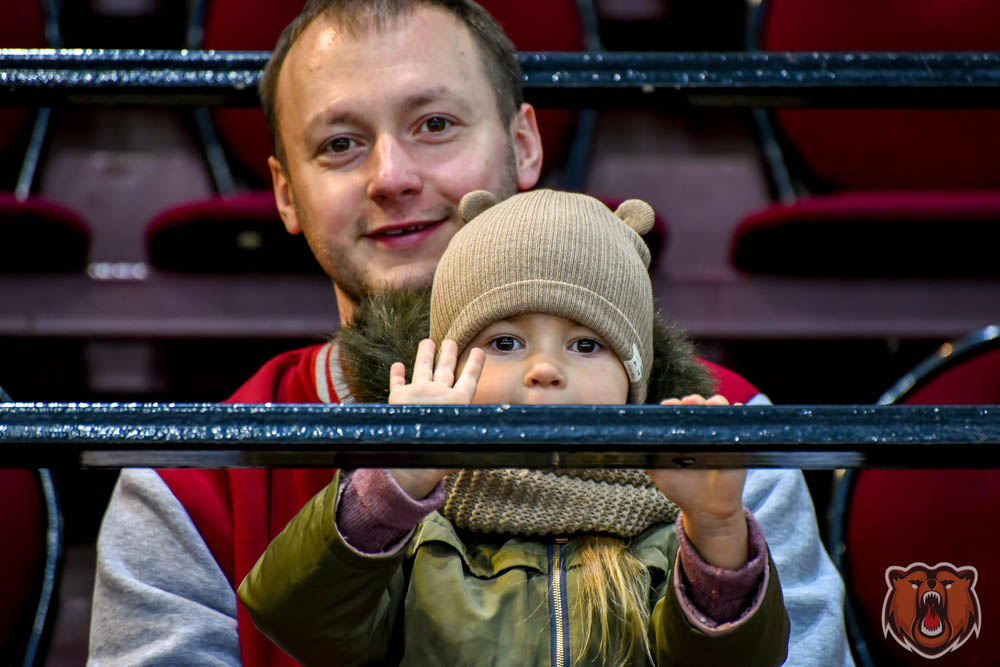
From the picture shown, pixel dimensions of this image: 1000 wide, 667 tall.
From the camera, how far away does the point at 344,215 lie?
37.0 inches

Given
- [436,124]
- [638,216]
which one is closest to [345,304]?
[436,124]

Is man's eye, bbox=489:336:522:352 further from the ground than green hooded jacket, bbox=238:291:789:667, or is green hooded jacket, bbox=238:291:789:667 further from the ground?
man's eye, bbox=489:336:522:352

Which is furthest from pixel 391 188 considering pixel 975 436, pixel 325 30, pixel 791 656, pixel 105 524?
pixel 975 436

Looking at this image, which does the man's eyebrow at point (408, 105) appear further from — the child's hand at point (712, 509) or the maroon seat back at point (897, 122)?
the maroon seat back at point (897, 122)

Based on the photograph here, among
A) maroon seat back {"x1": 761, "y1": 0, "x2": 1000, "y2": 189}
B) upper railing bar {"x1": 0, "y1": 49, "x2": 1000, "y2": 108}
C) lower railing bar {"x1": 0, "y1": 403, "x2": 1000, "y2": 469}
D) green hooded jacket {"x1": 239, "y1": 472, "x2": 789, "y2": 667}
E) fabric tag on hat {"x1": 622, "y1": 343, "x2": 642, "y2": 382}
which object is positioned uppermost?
maroon seat back {"x1": 761, "y1": 0, "x2": 1000, "y2": 189}

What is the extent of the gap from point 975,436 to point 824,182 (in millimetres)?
976

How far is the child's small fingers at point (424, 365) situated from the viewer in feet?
1.95

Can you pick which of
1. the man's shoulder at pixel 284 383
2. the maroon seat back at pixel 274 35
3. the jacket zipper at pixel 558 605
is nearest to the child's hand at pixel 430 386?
the jacket zipper at pixel 558 605

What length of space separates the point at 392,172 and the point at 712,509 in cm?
41

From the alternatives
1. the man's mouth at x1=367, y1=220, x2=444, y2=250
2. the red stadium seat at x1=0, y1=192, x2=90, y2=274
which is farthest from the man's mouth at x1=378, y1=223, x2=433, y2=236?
the red stadium seat at x1=0, y1=192, x2=90, y2=274

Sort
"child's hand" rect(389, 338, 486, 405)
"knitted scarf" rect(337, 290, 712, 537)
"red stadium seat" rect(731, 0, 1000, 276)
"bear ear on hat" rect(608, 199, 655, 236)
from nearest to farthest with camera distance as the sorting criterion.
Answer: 1. "child's hand" rect(389, 338, 486, 405)
2. "knitted scarf" rect(337, 290, 712, 537)
3. "bear ear on hat" rect(608, 199, 655, 236)
4. "red stadium seat" rect(731, 0, 1000, 276)

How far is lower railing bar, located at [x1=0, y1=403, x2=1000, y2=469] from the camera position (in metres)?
0.43

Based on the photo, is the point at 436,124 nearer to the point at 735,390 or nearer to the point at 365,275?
the point at 365,275

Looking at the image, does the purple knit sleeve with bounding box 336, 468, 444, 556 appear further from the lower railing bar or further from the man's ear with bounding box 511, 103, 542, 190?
the man's ear with bounding box 511, 103, 542, 190
